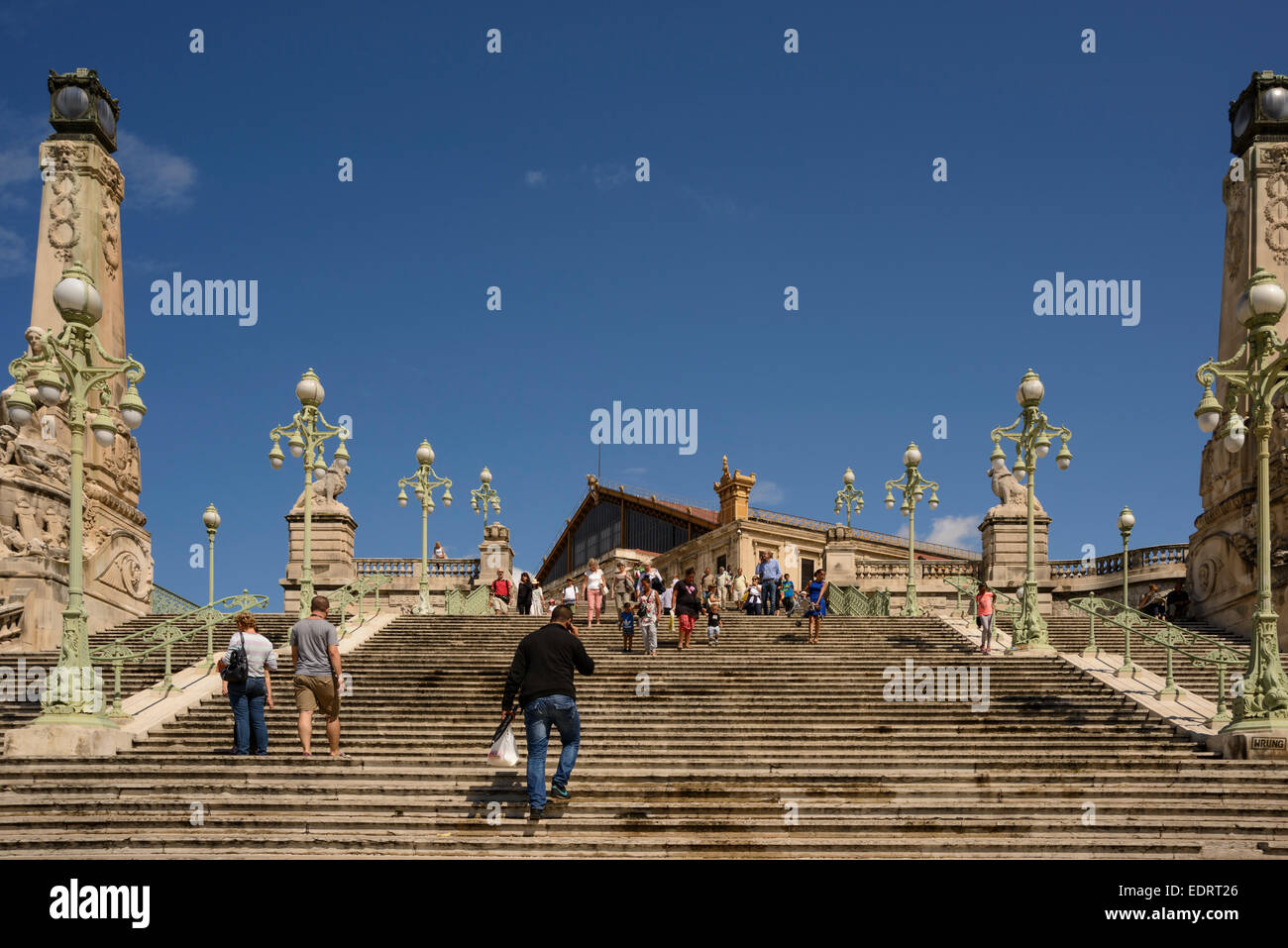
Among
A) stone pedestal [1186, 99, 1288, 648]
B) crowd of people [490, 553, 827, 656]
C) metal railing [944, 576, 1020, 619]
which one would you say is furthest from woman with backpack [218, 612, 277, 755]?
stone pedestal [1186, 99, 1288, 648]

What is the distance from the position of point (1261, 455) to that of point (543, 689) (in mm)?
8806

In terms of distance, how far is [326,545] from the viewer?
1298 inches

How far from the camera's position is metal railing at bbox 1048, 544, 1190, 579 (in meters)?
30.5

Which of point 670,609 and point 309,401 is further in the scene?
point 670,609

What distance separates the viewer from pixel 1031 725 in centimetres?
1373

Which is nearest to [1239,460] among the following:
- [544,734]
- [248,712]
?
[544,734]

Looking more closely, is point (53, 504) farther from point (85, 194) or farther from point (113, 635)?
point (85, 194)

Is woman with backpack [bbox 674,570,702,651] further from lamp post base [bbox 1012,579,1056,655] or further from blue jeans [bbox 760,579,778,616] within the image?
blue jeans [bbox 760,579,778,616]

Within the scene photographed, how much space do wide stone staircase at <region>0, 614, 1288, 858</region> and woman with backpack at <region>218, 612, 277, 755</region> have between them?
0.31m

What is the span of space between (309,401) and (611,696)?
8623mm

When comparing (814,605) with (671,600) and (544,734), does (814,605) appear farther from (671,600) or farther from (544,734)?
(544,734)

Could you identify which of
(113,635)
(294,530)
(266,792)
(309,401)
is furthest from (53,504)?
(266,792)

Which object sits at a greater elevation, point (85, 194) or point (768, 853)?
point (85, 194)

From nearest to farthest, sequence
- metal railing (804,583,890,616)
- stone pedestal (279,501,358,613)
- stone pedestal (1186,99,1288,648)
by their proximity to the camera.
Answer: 1. stone pedestal (1186,99,1288,648)
2. metal railing (804,583,890,616)
3. stone pedestal (279,501,358,613)
